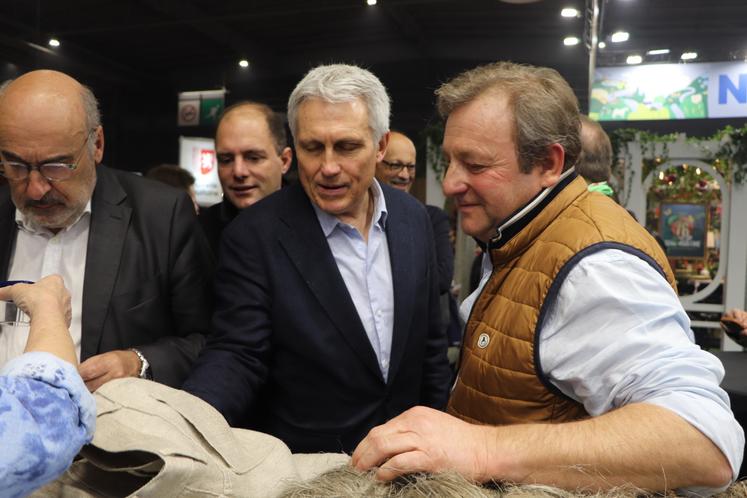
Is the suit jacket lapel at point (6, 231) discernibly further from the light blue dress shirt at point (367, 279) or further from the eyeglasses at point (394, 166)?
the eyeglasses at point (394, 166)

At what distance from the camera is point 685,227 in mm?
7020

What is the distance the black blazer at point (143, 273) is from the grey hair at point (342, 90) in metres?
0.48

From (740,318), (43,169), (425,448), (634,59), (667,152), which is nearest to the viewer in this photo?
(425,448)

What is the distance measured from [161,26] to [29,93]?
5744 mm

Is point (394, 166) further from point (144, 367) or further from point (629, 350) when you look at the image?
point (629, 350)

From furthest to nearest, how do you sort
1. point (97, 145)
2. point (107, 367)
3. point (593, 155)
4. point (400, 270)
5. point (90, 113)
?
point (593, 155) < point (400, 270) < point (97, 145) < point (90, 113) < point (107, 367)

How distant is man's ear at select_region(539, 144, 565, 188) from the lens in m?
1.39

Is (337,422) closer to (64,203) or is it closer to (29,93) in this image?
(64,203)

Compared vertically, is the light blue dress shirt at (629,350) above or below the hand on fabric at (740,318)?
above

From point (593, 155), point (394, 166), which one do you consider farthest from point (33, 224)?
point (394, 166)

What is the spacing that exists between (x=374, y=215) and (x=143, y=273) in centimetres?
74

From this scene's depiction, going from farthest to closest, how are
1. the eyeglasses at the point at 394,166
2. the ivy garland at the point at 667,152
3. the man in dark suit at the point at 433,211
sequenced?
the ivy garland at the point at 667,152
the eyeglasses at the point at 394,166
the man in dark suit at the point at 433,211

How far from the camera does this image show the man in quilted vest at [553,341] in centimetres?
99

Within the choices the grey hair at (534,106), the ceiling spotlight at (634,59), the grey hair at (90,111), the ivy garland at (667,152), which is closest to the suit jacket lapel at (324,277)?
the grey hair at (90,111)
